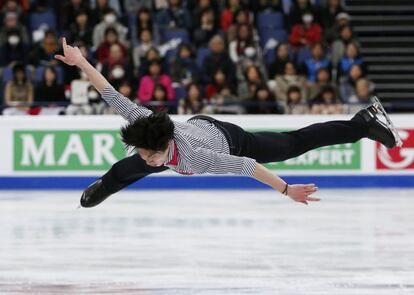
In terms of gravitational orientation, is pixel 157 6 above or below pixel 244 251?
above

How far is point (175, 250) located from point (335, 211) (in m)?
3.59

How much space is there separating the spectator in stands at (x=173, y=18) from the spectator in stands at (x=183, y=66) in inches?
35.2

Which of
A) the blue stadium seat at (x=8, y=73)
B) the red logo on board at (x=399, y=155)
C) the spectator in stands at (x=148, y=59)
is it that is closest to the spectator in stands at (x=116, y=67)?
the spectator in stands at (x=148, y=59)

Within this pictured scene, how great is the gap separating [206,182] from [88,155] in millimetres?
1628

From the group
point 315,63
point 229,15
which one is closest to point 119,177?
point 315,63

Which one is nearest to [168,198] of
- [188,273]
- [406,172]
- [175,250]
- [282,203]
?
[282,203]

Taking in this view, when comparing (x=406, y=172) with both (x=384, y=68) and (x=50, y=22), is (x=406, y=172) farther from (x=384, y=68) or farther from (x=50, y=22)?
(x=50, y=22)

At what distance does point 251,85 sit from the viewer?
16.1m

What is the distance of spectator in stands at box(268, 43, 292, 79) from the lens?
16.5 m

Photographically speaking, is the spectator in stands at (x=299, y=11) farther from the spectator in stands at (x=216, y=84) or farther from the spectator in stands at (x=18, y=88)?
the spectator in stands at (x=18, y=88)

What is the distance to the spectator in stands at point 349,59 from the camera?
17078 mm

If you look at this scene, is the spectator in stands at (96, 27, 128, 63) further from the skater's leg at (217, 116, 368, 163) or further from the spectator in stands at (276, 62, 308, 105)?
the skater's leg at (217, 116, 368, 163)

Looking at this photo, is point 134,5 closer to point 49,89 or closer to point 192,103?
point 49,89

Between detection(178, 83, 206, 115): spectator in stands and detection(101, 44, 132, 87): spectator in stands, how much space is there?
960mm
